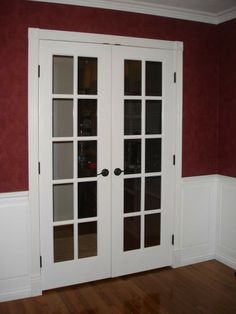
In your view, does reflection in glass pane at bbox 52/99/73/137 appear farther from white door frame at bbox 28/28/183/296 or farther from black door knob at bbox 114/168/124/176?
black door knob at bbox 114/168/124/176

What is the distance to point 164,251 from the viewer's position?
148 inches

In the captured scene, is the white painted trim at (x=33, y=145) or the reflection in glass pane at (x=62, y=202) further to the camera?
the reflection in glass pane at (x=62, y=202)

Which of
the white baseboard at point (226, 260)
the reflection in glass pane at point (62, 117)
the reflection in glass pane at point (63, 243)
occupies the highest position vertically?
the reflection in glass pane at point (62, 117)

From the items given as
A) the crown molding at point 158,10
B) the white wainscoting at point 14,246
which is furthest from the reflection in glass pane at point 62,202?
the crown molding at point 158,10

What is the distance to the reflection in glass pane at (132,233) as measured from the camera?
141 inches

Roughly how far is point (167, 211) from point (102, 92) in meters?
1.40

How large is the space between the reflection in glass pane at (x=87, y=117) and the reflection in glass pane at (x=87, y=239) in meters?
0.86

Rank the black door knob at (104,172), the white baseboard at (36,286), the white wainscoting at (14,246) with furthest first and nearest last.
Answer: the black door knob at (104,172)
the white baseboard at (36,286)
the white wainscoting at (14,246)

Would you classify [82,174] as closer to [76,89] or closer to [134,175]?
[134,175]

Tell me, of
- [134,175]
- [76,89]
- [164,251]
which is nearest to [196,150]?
[134,175]

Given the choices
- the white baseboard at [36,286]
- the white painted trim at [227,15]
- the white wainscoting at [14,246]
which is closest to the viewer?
the white wainscoting at [14,246]

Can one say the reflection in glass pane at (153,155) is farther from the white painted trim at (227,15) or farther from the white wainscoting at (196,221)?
the white painted trim at (227,15)

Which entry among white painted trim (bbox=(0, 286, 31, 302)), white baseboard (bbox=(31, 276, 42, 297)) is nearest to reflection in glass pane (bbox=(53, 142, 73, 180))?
white baseboard (bbox=(31, 276, 42, 297))

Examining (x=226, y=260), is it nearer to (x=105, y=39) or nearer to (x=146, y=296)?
(x=146, y=296)
